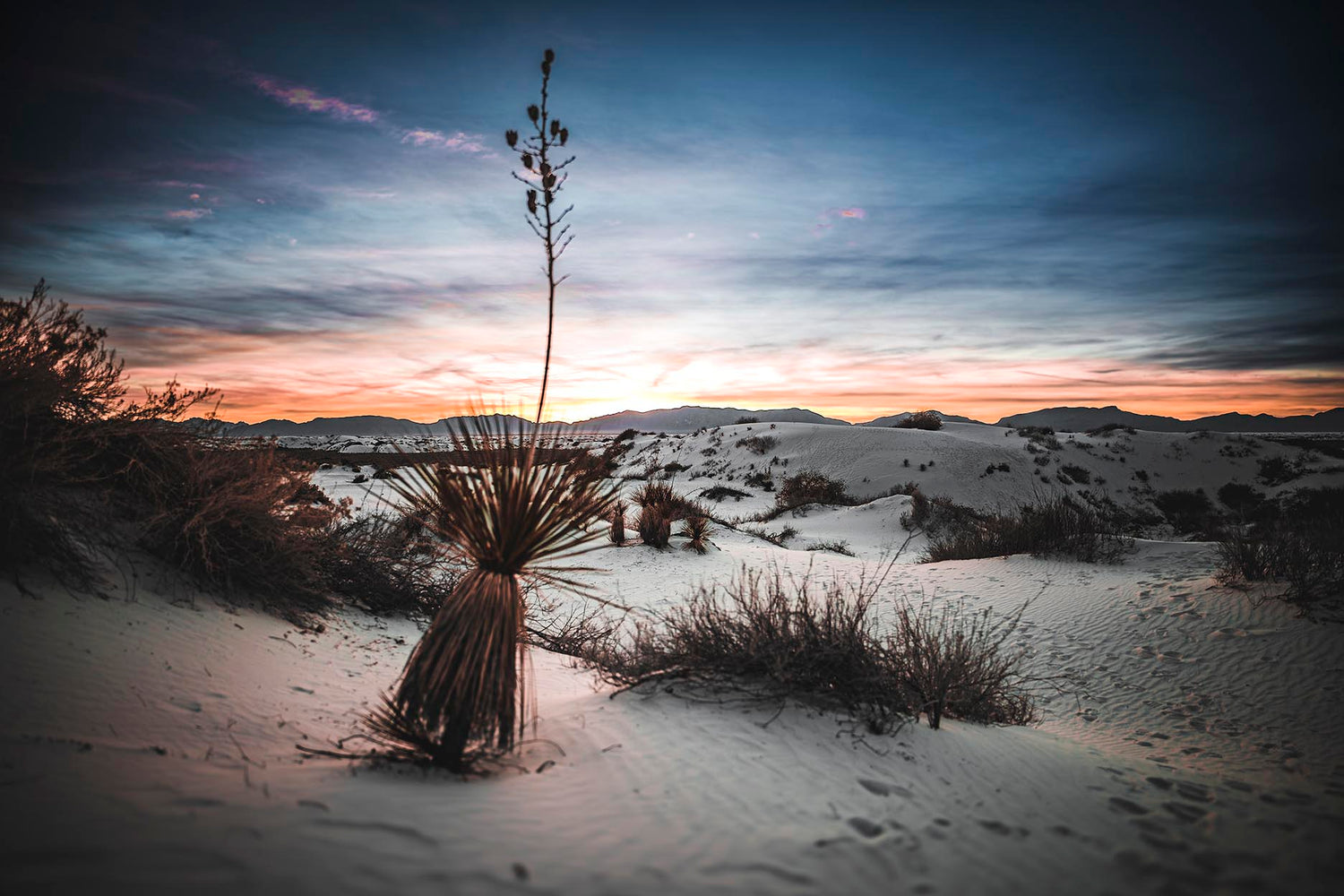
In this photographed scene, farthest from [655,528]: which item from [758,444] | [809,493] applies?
[758,444]

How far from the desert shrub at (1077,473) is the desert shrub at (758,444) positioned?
11.6 m

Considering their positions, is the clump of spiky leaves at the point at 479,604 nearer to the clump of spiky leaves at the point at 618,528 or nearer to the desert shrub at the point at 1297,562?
the desert shrub at the point at 1297,562

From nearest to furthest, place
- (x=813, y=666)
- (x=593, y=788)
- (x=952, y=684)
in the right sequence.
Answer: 1. (x=593, y=788)
2. (x=813, y=666)
3. (x=952, y=684)

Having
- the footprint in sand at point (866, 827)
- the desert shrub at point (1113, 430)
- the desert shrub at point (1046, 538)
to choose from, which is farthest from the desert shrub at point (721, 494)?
the desert shrub at point (1113, 430)

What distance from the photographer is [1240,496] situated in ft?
64.5

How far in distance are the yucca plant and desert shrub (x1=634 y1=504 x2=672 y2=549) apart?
8050mm

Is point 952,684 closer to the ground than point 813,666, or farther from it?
closer to the ground

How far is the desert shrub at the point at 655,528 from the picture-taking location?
11.0 metres

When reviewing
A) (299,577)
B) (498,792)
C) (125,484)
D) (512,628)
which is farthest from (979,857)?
(125,484)

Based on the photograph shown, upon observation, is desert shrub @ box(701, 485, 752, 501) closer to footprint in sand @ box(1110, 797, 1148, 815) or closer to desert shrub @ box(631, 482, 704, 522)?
desert shrub @ box(631, 482, 704, 522)

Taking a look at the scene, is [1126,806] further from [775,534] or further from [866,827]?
[775,534]

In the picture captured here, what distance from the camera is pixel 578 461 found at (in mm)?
3037

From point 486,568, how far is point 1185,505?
83.3 feet

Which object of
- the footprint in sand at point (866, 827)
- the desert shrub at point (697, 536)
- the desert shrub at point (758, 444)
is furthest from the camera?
the desert shrub at point (758, 444)
